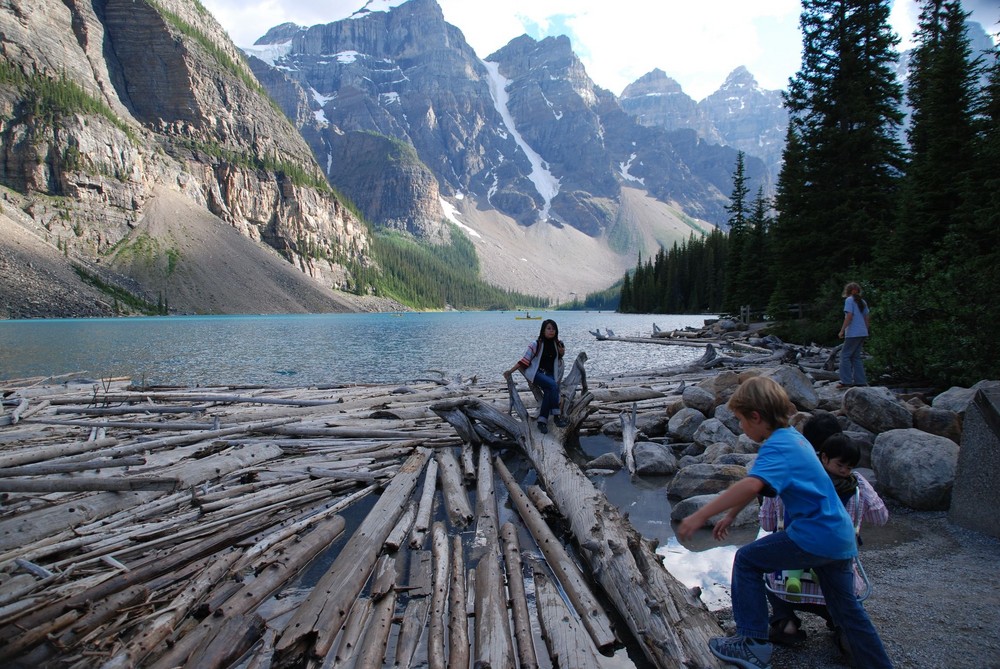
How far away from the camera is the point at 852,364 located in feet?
39.7

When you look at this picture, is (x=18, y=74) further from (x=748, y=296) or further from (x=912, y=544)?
(x=912, y=544)

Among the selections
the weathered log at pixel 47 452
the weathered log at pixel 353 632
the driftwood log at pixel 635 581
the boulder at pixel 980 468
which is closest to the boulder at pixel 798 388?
the boulder at pixel 980 468

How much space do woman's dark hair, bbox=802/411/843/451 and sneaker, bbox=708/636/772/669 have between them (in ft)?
5.65

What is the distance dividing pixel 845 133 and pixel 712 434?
73.2ft

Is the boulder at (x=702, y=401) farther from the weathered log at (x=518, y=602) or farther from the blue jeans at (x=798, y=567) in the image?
the blue jeans at (x=798, y=567)

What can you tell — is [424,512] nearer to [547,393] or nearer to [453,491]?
[453,491]

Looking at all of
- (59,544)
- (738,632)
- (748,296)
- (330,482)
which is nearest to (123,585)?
(59,544)

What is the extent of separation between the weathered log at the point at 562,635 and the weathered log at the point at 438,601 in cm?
81

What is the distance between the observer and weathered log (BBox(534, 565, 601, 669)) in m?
3.75

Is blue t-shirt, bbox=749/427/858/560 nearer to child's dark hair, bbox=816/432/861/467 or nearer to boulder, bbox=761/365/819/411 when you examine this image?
child's dark hair, bbox=816/432/861/467

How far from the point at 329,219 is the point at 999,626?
7787 inches

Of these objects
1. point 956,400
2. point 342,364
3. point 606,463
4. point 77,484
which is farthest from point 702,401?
point 342,364

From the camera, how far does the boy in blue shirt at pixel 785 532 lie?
334 centimetres

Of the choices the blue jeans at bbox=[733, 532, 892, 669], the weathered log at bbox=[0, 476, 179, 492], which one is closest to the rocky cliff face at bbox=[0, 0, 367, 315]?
the weathered log at bbox=[0, 476, 179, 492]
